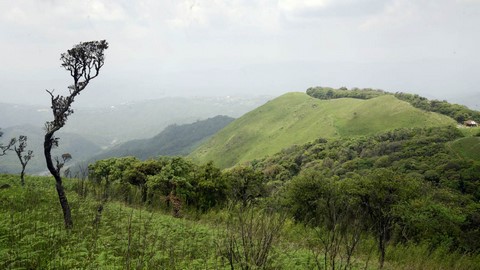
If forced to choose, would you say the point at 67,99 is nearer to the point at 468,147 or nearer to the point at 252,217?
the point at 252,217

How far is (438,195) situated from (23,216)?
171ft

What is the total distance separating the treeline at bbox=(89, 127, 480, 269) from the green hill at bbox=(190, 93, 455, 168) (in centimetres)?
5164

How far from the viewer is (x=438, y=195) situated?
153 ft

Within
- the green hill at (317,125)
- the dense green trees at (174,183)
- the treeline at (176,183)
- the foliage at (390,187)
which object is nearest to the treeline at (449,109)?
the green hill at (317,125)

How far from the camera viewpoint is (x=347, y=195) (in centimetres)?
2778

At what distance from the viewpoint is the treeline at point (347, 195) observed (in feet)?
40.8

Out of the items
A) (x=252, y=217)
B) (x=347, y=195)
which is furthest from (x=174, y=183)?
(x=252, y=217)

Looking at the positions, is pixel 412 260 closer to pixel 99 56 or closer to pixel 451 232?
pixel 99 56

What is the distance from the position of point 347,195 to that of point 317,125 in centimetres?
13886

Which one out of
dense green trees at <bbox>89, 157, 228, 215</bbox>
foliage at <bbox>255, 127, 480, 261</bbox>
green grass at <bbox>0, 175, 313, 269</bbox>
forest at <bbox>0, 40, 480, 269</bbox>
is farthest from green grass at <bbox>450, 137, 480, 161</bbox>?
green grass at <bbox>0, 175, 313, 269</bbox>

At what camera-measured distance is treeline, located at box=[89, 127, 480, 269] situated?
489 inches

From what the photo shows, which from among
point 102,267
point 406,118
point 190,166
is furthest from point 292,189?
point 406,118

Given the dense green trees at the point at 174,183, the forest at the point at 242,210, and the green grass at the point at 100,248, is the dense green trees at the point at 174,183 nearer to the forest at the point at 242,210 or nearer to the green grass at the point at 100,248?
the forest at the point at 242,210

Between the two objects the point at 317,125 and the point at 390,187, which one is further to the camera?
the point at 317,125
